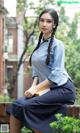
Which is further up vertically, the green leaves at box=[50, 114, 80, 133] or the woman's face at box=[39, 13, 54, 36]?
the woman's face at box=[39, 13, 54, 36]

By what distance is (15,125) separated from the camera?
3680 mm

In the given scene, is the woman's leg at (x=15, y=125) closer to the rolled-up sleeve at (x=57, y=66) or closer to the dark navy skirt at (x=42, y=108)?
the dark navy skirt at (x=42, y=108)

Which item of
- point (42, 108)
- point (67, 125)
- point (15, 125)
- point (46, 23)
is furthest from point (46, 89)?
point (67, 125)

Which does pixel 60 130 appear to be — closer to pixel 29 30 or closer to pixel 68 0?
pixel 68 0

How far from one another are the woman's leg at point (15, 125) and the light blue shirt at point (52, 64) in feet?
1.41

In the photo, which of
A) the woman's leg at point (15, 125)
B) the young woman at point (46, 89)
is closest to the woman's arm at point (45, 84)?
the young woman at point (46, 89)

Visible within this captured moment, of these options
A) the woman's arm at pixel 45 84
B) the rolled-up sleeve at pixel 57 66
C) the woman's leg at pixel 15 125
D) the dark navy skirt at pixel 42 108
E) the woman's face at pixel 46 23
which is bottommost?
the woman's leg at pixel 15 125

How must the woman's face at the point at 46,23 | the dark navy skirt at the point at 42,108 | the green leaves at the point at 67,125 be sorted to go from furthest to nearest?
the woman's face at the point at 46,23 < the dark navy skirt at the point at 42,108 < the green leaves at the point at 67,125

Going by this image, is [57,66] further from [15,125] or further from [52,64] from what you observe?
[15,125]

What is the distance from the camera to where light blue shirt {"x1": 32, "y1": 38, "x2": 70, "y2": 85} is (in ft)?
12.3

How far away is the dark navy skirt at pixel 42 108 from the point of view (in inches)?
141

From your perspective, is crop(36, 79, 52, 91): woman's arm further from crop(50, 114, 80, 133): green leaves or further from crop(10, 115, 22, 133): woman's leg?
crop(50, 114, 80, 133): green leaves

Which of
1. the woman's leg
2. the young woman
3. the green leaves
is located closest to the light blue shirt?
the young woman

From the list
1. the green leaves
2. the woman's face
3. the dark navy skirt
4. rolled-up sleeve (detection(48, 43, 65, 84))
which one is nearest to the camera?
the green leaves
